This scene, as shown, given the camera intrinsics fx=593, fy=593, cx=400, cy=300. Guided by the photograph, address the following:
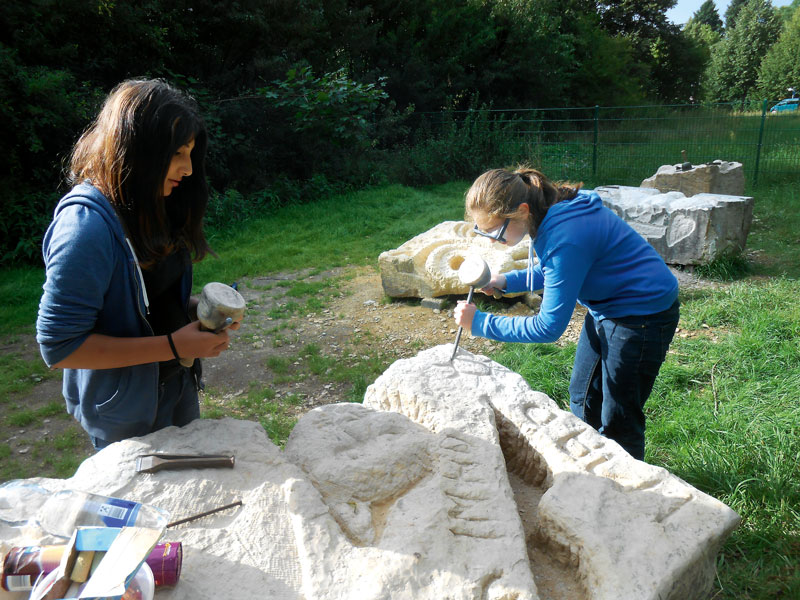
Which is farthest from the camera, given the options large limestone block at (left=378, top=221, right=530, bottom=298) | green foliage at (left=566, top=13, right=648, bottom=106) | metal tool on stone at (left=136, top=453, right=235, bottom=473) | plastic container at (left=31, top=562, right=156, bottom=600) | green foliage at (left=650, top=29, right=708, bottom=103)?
green foliage at (left=650, top=29, right=708, bottom=103)

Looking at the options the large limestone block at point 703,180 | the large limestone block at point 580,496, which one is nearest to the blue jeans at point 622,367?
the large limestone block at point 580,496

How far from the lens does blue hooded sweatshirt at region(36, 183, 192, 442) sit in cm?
146

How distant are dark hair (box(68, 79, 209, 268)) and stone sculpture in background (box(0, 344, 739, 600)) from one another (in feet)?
2.09

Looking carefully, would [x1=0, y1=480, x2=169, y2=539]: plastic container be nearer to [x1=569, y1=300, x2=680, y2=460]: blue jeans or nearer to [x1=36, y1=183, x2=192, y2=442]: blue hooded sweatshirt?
[x1=36, y1=183, x2=192, y2=442]: blue hooded sweatshirt

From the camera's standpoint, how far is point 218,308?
1667 millimetres

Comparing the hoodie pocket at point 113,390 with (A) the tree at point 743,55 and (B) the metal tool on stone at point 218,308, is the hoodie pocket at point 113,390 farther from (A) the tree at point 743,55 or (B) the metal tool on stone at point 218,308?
(A) the tree at point 743,55

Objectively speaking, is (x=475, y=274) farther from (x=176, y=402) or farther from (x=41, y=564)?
(x=41, y=564)

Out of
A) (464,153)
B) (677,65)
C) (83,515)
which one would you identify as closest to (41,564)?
(83,515)

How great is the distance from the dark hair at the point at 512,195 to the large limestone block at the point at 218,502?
110 centimetres

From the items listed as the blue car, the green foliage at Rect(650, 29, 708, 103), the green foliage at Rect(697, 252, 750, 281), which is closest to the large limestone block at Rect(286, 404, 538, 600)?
the green foliage at Rect(697, 252, 750, 281)

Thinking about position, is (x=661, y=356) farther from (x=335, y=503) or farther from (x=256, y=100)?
(x=256, y=100)

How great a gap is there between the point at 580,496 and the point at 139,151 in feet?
4.99

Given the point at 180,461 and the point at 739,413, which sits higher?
the point at 180,461

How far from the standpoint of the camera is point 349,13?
11.5m
